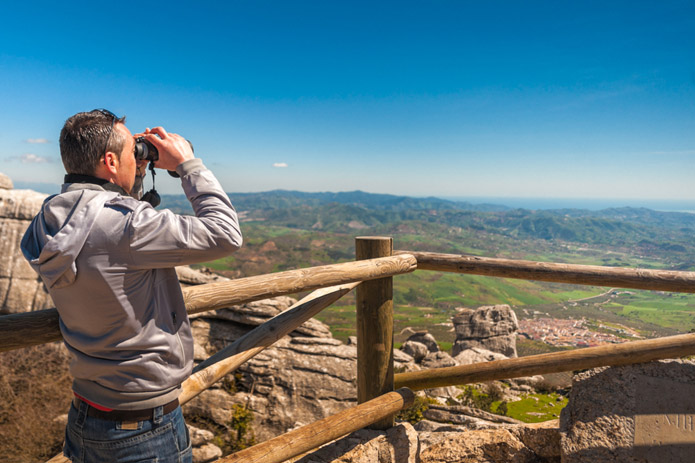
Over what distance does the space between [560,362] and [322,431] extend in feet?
6.22

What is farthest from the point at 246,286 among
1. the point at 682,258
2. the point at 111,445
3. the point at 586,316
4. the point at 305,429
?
the point at 682,258

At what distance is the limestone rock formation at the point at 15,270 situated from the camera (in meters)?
15.4

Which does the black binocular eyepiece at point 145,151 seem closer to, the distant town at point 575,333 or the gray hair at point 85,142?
the gray hair at point 85,142

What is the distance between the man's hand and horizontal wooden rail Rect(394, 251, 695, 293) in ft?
6.31

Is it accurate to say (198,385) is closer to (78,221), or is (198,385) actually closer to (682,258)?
(78,221)

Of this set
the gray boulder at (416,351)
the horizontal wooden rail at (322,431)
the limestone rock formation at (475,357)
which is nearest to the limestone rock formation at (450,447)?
the horizontal wooden rail at (322,431)

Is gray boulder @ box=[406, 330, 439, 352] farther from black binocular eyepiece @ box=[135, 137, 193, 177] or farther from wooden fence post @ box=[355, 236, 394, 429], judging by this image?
black binocular eyepiece @ box=[135, 137, 193, 177]

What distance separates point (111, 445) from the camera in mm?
1322

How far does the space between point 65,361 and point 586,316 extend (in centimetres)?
5027

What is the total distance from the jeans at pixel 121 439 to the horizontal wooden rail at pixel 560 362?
6.52ft

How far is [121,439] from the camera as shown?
4.34 ft

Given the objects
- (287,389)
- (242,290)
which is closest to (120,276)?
(242,290)

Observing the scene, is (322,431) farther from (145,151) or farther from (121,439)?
(145,151)

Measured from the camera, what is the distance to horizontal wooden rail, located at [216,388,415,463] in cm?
209
